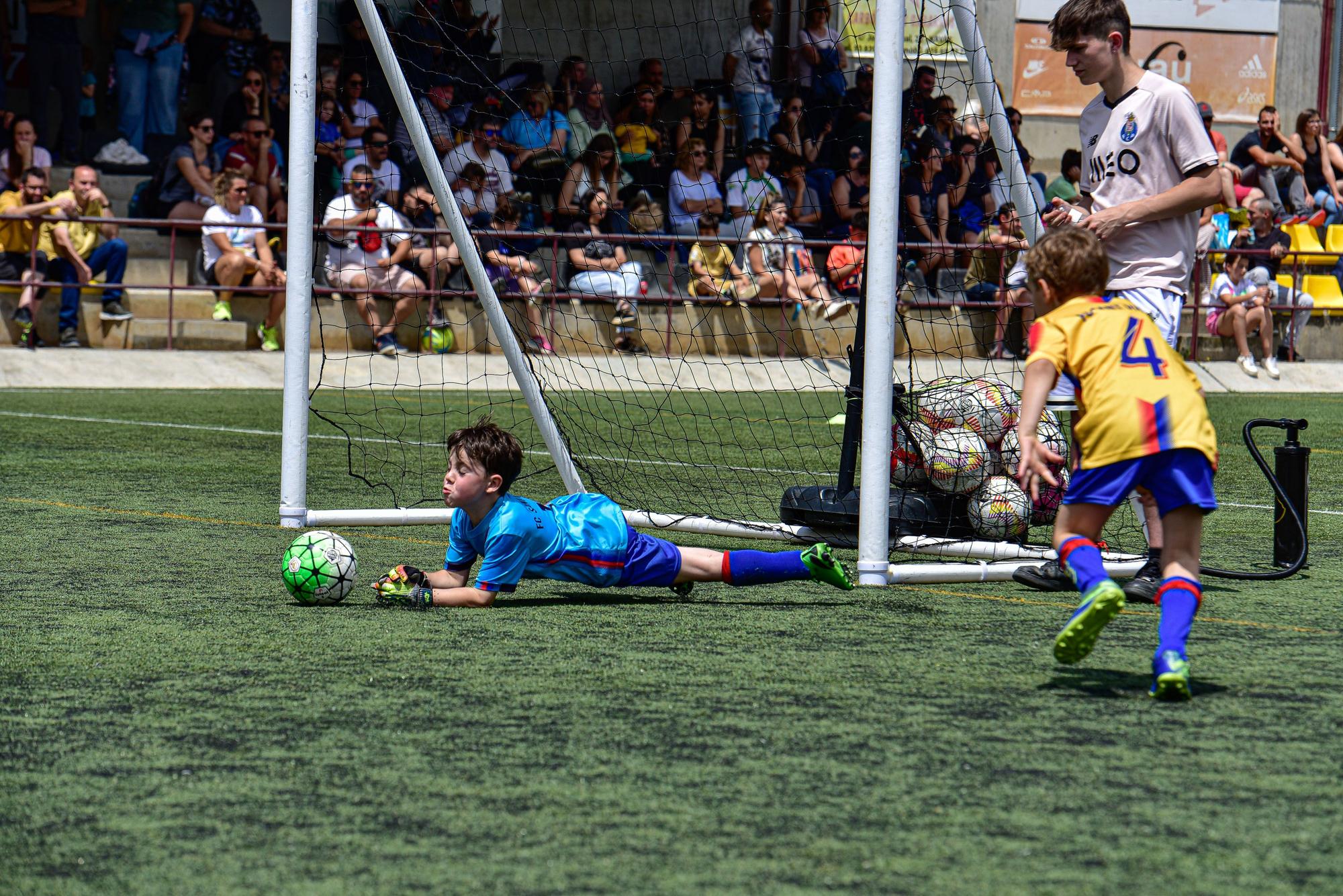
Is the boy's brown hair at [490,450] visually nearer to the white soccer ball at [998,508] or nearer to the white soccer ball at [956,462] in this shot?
the white soccer ball at [956,462]

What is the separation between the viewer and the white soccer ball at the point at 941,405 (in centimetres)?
658

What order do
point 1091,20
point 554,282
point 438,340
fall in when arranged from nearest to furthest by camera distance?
point 1091,20 < point 554,282 < point 438,340

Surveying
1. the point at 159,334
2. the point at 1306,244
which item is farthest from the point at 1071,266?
the point at 1306,244

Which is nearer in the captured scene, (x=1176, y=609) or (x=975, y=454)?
(x=1176, y=609)

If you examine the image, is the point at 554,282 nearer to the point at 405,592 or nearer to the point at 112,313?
the point at 112,313

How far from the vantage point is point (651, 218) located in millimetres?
14555

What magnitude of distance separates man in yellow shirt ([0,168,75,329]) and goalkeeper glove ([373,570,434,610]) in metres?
12.3

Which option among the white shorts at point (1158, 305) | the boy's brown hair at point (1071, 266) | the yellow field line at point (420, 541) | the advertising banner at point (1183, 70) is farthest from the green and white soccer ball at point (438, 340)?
the boy's brown hair at point (1071, 266)

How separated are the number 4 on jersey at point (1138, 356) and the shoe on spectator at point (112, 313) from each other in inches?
562

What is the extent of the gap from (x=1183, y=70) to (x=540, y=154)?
Answer: 15009 millimetres

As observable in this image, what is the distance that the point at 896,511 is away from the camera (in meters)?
6.31

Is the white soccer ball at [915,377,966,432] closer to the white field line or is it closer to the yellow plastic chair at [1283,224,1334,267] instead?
the white field line

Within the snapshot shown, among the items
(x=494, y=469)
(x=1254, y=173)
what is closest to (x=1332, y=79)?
(x=1254, y=173)

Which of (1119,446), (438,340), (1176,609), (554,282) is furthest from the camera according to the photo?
(438,340)
